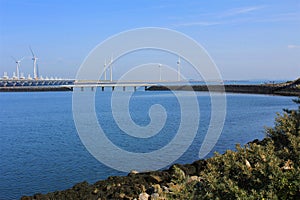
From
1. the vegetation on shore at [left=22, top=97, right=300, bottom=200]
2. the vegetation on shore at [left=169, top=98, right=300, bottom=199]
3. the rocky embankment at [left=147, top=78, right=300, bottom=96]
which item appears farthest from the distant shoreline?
the vegetation on shore at [left=169, top=98, right=300, bottom=199]

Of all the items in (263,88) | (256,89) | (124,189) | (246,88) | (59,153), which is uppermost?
(263,88)

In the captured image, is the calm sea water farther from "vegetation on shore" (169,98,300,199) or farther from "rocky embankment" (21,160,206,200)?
"vegetation on shore" (169,98,300,199)

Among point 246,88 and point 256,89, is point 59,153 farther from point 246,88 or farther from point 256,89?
point 246,88

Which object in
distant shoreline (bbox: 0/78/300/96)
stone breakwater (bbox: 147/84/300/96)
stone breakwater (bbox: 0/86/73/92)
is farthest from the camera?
stone breakwater (bbox: 0/86/73/92)

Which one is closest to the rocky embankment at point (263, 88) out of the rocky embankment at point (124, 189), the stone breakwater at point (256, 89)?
the stone breakwater at point (256, 89)

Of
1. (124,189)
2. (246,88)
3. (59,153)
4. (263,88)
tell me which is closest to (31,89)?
(246,88)

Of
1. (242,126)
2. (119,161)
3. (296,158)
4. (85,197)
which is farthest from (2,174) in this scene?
(242,126)

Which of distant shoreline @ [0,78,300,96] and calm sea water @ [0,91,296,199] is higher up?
distant shoreline @ [0,78,300,96]

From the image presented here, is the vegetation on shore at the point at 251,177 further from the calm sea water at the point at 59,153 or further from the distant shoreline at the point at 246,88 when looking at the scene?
the distant shoreline at the point at 246,88

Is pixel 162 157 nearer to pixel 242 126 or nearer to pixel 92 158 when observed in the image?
pixel 92 158

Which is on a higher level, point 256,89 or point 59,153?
point 256,89

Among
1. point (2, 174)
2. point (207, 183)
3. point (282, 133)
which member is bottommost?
point (2, 174)

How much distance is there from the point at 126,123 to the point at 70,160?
12684 mm

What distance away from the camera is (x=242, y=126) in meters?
26.4
